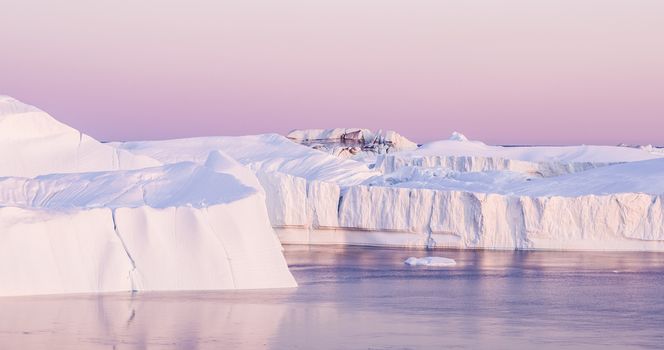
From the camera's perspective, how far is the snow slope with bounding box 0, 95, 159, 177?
23297 millimetres

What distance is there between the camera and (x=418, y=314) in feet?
53.8

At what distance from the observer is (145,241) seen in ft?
54.9

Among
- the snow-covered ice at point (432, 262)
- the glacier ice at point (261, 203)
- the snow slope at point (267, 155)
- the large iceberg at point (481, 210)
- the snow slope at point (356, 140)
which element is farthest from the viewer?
the snow slope at point (356, 140)

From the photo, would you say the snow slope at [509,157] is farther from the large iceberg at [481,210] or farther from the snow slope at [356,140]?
the large iceberg at [481,210]

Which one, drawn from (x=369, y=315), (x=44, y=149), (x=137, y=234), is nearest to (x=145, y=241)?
(x=137, y=234)

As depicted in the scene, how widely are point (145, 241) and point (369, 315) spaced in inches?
119

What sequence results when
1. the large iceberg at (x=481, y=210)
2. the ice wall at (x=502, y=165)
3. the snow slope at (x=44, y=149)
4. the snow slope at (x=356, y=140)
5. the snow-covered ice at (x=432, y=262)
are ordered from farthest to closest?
the snow slope at (x=356, y=140), the ice wall at (x=502, y=165), the large iceberg at (x=481, y=210), the snow-covered ice at (x=432, y=262), the snow slope at (x=44, y=149)

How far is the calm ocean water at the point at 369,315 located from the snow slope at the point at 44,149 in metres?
4.17

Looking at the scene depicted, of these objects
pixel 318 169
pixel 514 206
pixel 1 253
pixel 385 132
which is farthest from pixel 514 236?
pixel 385 132

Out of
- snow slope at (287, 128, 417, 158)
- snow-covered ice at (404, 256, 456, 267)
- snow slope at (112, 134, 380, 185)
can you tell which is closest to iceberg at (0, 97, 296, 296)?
snow-covered ice at (404, 256, 456, 267)

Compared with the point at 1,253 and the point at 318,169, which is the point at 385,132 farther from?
the point at 1,253

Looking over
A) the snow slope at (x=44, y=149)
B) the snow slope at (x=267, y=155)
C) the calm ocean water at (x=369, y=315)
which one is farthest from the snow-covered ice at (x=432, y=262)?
the snow slope at (x=267, y=155)

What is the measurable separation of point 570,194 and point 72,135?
12.3 m

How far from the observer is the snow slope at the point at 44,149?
23297 millimetres
